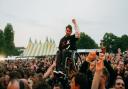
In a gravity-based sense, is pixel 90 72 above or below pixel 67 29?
below

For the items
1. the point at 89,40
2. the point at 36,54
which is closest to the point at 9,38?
the point at 89,40

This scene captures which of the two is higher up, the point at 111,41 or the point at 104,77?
the point at 111,41

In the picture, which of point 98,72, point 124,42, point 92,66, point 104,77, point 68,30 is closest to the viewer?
point 98,72

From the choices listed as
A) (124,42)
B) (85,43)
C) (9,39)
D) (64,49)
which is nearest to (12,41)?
(9,39)

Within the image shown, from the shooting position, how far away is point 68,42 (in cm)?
1569

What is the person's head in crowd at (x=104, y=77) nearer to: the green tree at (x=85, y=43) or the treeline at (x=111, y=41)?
the treeline at (x=111, y=41)

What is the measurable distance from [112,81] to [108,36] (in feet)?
554

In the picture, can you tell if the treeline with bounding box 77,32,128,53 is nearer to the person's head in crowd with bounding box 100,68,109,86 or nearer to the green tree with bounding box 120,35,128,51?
the green tree with bounding box 120,35,128,51

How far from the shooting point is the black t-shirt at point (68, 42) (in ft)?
50.9

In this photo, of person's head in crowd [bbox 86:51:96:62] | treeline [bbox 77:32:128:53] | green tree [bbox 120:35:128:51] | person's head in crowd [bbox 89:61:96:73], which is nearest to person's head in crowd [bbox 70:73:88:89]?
person's head in crowd [bbox 86:51:96:62]

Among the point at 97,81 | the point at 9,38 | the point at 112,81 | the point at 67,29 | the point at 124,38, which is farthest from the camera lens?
the point at 9,38

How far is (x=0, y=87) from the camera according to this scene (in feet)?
41.6

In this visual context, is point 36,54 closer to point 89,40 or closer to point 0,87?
point 89,40

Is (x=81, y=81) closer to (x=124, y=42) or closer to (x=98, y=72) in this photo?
(x=98, y=72)
